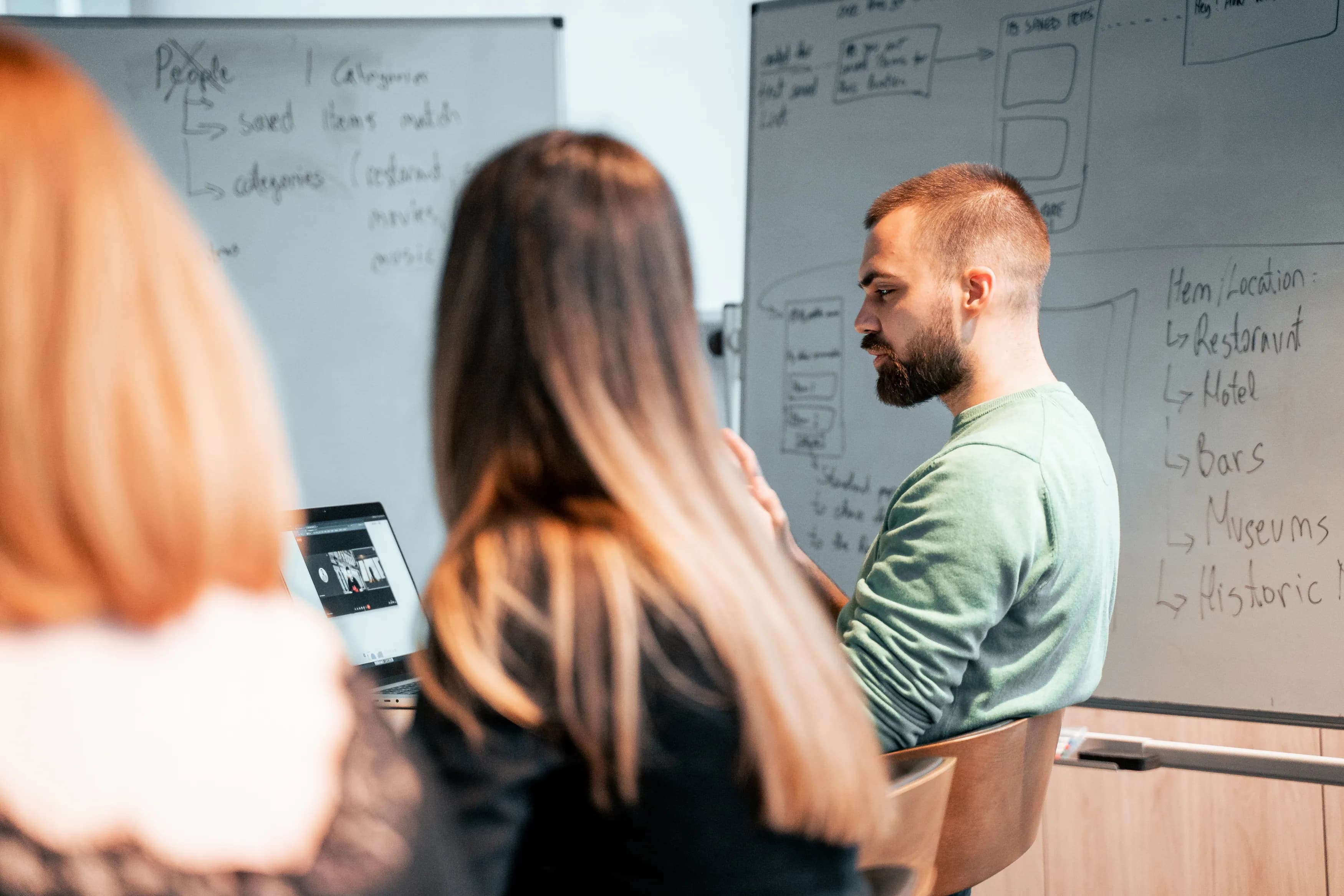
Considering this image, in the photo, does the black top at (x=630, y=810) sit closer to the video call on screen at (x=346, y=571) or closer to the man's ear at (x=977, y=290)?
the video call on screen at (x=346, y=571)

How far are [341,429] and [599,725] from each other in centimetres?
231

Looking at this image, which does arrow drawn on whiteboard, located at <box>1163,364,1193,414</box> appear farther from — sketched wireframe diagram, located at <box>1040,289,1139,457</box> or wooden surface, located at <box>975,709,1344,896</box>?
wooden surface, located at <box>975,709,1344,896</box>

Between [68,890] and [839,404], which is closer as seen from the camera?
[68,890]

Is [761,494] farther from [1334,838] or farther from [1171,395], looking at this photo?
[1334,838]

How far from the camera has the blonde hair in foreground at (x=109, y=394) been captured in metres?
0.57

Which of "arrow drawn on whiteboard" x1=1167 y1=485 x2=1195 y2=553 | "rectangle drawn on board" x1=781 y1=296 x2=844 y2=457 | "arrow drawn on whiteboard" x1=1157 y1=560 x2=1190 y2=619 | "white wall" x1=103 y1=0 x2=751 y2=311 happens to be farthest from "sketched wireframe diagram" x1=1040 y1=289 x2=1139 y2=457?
"white wall" x1=103 y1=0 x2=751 y2=311

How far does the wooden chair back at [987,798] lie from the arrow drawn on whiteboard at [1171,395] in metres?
1.19

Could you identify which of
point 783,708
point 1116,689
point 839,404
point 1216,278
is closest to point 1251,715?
point 1116,689

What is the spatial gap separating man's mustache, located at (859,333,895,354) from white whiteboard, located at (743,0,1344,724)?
0.72 m

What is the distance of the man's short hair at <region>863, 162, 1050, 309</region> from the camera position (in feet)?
5.65

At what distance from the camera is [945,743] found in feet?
3.92

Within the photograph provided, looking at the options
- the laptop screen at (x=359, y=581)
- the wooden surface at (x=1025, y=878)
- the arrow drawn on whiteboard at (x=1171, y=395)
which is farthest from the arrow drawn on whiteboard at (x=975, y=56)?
the wooden surface at (x=1025, y=878)

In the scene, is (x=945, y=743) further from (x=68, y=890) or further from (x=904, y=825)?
(x=68, y=890)

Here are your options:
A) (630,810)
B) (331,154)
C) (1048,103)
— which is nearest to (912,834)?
(630,810)
